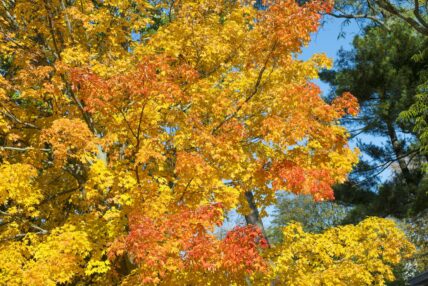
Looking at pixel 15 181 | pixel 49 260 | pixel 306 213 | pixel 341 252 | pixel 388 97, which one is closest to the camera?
pixel 49 260

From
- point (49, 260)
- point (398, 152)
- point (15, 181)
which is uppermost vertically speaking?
point (398, 152)

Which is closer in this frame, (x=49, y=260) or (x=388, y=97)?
(x=49, y=260)

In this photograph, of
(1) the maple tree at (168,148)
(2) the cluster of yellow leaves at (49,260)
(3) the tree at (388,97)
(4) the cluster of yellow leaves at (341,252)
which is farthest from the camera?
(3) the tree at (388,97)

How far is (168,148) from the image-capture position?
32.6 feet

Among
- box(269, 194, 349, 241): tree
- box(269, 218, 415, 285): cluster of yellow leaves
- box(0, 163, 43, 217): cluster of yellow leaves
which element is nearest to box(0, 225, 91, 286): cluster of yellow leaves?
box(0, 163, 43, 217): cluster of yellow leaves

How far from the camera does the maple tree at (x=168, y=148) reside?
7391 millimetres

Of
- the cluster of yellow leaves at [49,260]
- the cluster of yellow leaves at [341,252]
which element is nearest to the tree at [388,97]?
the cluster of yellow leaves at [341,252]

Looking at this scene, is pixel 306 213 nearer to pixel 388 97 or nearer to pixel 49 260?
pixel 388 97

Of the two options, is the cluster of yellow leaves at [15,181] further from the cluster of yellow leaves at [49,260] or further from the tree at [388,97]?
the tree at [388,97]

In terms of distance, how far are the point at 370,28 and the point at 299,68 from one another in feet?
42.9

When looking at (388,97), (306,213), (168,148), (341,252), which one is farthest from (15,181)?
(306,213)

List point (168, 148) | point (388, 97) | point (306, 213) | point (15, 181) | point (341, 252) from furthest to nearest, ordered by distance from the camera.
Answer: point (306, 213)
point (388, 97)
point (341, 252)
point (168, 148)
point (15, 181)

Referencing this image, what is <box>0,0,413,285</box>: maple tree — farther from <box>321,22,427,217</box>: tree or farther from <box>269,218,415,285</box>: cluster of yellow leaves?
<box>321,22,427,217</box>: tree

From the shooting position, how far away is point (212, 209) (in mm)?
7230
